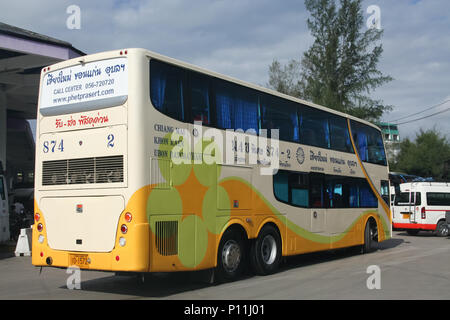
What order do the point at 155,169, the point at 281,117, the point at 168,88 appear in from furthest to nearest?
the point at 281,117 < the point at 168,88 < the point at 155,169

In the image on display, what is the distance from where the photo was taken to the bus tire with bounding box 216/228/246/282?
10.1 meters

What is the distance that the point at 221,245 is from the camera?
10086 millimetres

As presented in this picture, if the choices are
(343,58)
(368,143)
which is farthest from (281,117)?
(343,58)

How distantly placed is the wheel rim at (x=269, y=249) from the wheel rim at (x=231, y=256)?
1.10 metres

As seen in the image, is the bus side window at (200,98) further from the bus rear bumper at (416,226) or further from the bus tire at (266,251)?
the bus rear bumper at (416,226)

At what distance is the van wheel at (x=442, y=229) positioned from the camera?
922 inches

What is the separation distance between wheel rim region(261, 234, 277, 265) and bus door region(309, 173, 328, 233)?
6.24ft

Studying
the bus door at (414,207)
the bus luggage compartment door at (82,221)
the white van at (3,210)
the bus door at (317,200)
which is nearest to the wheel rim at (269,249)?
the bus door at (317,200)

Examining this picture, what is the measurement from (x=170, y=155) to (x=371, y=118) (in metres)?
33.9

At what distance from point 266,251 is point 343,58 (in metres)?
31.8

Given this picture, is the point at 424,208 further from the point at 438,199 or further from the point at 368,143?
the point at 368,143

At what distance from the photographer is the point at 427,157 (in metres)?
58.9

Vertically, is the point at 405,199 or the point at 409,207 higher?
the point at 405,199
